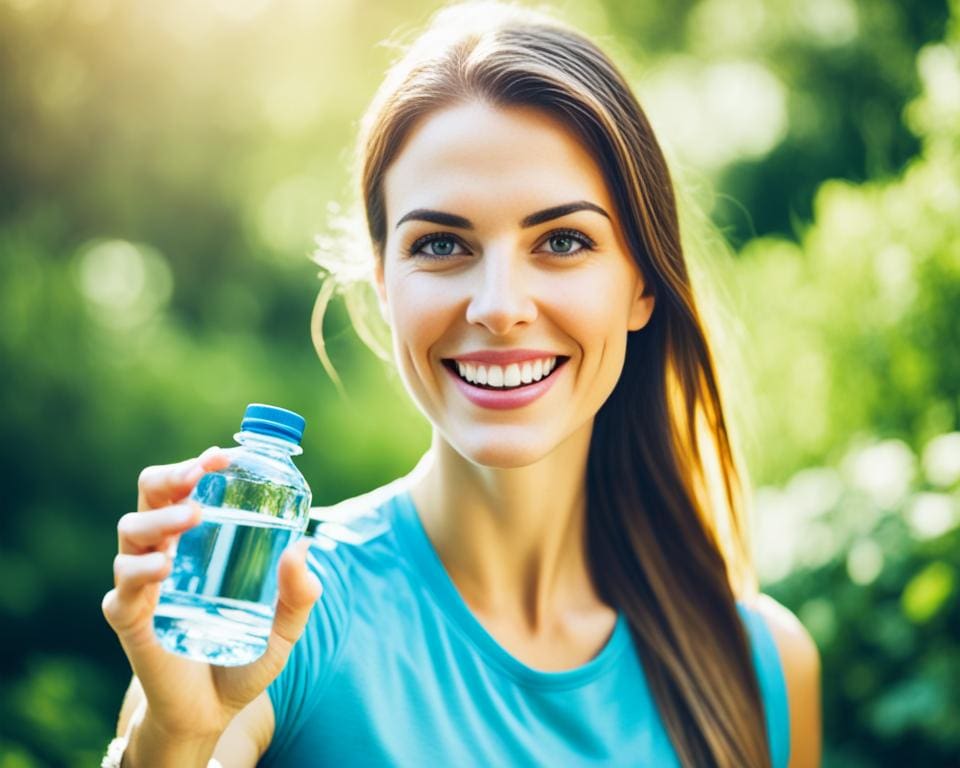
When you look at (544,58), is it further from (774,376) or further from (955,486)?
(774,376)

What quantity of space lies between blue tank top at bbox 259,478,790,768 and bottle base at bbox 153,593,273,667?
187 mm

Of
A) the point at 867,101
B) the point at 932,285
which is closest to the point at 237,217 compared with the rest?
the point at 867,101

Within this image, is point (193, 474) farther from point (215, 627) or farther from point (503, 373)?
point (503, 373)

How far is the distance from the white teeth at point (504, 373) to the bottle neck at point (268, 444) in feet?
1.42

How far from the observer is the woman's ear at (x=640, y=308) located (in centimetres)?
217

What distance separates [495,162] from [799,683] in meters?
1.39

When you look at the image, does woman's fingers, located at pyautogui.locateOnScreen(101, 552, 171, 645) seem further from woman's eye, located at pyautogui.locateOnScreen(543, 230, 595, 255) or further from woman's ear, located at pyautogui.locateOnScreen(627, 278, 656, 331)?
woman's ear, located at pyautogui.locateOnScreen(627, 278, 656, 331)

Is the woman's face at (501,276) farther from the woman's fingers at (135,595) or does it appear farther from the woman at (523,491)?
the woman's fingers at (135,595)

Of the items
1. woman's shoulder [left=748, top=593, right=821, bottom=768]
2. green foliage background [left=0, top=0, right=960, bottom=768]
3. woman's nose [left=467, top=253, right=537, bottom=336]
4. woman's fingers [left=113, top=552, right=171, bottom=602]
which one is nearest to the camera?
woman's fingers [left=113, top=552, right=171, bottom=602]

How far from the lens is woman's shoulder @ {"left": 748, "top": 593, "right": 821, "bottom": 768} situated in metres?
2.35

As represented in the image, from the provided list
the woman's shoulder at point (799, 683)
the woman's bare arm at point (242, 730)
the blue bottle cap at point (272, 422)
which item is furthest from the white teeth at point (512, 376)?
the woman's shoulder at point (799, 683)

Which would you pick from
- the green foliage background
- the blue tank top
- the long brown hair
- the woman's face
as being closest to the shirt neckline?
the blue tank top

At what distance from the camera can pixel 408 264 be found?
1965 mm

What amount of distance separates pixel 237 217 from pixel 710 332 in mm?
6963
